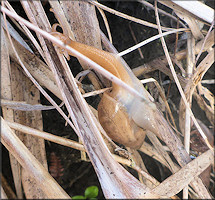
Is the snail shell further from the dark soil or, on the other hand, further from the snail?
the dark soil

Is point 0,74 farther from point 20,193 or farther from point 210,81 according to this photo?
point 210,81

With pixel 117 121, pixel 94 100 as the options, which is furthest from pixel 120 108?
pixel 94 100

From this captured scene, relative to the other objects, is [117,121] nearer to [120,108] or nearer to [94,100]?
[120,108]

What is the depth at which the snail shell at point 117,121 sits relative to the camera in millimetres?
1030

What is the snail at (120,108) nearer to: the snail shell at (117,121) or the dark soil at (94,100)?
the snail shell at (117,121)

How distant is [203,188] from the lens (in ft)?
3.27

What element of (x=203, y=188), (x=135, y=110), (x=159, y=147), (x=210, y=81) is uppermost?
(x=135, y=110)

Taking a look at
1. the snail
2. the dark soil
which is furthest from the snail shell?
the dark soil

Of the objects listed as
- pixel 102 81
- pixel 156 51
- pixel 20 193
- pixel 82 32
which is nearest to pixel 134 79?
pixel 102 81

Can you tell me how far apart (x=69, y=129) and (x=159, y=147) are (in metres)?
0.59

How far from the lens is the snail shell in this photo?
1030 mm

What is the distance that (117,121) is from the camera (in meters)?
1.06

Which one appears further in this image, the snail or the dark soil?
the dark soil

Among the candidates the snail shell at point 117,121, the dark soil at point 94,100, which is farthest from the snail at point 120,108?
the dark soil at point 94,100
